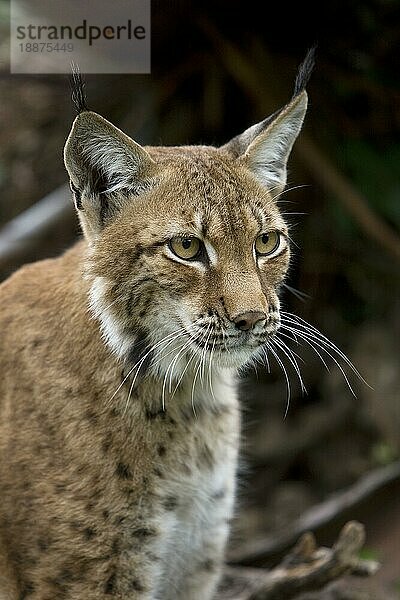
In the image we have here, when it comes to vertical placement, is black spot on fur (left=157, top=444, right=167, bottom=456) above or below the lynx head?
below

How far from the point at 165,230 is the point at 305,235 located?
4.06 metres

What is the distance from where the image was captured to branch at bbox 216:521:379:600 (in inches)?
165

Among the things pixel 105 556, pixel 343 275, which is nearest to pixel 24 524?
pixel 105 556

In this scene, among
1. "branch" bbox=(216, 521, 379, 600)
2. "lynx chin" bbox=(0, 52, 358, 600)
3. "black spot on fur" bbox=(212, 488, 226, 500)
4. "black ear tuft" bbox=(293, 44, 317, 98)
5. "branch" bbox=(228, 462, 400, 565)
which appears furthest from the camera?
"branch" bbox=(228, 462, 400, 565)

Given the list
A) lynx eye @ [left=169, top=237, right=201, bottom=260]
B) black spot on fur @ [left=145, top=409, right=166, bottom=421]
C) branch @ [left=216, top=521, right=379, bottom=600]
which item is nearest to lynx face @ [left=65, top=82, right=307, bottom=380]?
lynx eye @ [left=169, top=237, right=201, bottom=260]

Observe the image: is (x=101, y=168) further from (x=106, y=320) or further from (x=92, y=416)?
(x=92, y=416)

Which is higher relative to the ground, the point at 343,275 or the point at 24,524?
the point at 343,275

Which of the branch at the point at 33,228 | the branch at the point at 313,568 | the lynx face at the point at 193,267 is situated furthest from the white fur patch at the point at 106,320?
the branch at the point at 33,228

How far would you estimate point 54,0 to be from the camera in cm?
464

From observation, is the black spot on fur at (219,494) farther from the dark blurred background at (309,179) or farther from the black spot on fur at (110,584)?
the dark blurred background at (309,179)

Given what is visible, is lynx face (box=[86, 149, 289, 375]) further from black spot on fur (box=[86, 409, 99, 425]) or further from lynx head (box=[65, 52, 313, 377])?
black spot on fur (box=[86, 409, 99, 425])

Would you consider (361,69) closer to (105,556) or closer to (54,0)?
(54,0)

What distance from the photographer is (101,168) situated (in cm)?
328

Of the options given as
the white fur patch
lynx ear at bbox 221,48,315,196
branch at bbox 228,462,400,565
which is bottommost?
branch at bbox 228,462,400,565
